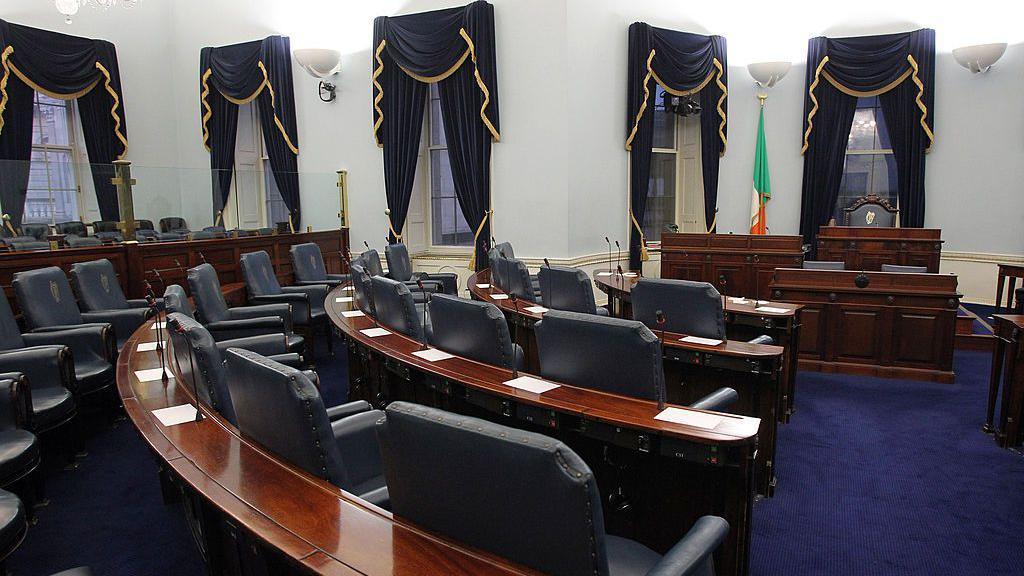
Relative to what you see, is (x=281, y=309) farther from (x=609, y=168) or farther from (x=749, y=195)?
(x=749, y=195)

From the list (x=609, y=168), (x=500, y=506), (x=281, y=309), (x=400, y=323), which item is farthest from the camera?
(x=609, y=168)

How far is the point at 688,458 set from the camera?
1.87 meters

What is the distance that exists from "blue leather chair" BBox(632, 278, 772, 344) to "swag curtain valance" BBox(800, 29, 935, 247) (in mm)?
5488

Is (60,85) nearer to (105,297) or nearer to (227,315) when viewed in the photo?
(105,297)

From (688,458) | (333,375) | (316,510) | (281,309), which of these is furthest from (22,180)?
(688,458)

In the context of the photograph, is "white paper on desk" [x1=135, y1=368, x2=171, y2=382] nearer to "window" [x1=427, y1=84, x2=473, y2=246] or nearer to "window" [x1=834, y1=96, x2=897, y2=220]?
"window" [x1=427, y1=84, x2=473, y2=246]

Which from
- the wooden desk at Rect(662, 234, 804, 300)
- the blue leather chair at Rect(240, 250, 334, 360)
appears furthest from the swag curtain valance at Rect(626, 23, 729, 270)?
the blue leather chair at Rect(240, 250, 334, 360)

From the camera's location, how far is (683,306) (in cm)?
322

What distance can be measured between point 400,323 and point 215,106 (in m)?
6.80

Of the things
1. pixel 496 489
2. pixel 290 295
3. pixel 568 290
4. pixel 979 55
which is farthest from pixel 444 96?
pixel 496 489

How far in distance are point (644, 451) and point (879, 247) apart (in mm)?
6120

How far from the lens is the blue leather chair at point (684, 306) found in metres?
3.08

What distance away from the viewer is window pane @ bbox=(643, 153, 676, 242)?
8.33 metres

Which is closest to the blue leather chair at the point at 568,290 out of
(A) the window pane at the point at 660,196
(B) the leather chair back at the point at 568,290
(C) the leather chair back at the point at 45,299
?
(B) the leather chair back at the point at 568,290
